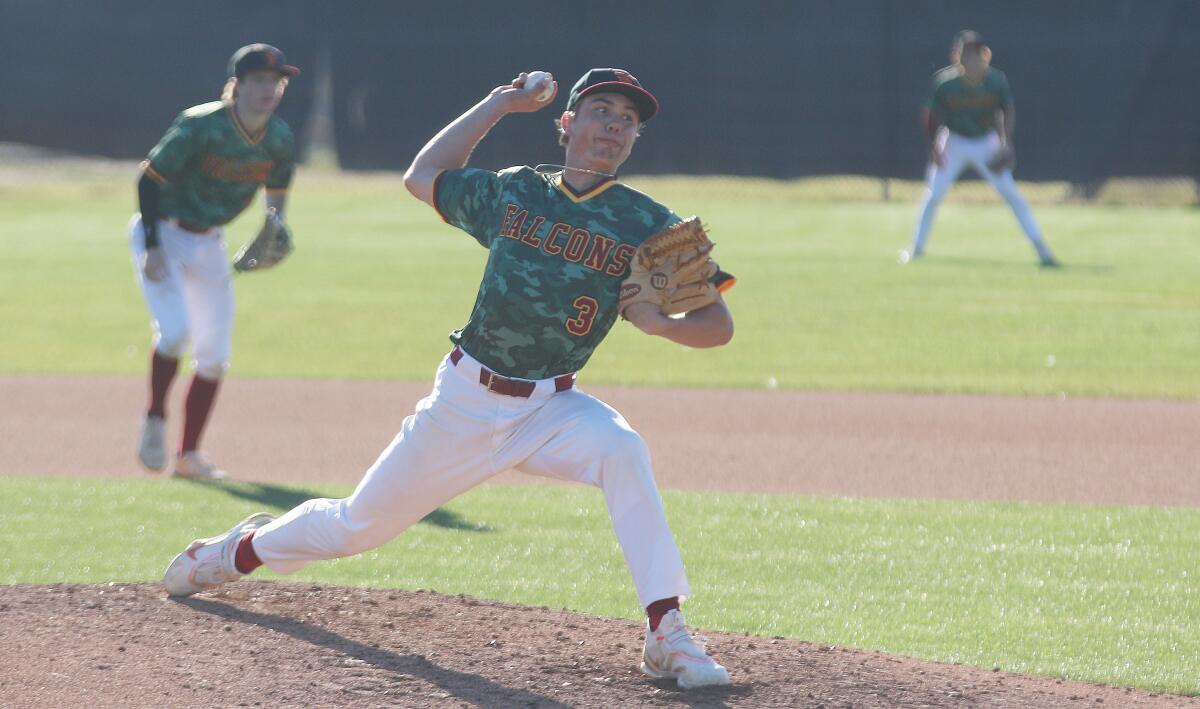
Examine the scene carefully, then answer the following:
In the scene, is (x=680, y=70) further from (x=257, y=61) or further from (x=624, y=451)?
(x=624, y=451)

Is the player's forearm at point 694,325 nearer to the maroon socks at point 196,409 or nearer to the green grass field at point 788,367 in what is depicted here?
the green grass field at point 788,367

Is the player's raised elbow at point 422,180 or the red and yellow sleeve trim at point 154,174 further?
the red and yellow sleeve trim at point 154,174

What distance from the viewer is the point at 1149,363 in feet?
38.3

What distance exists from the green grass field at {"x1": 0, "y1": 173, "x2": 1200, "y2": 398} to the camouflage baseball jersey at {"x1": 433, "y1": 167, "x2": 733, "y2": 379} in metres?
6.45

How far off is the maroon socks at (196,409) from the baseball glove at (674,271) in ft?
14.2

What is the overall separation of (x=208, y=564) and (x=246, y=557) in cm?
19

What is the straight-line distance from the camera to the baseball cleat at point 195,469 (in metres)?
8.14

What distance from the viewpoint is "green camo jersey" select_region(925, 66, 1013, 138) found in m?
16.2

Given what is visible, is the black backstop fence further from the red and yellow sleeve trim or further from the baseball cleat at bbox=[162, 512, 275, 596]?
the baseball cleat at bbox=[162, 512, 275, 596]

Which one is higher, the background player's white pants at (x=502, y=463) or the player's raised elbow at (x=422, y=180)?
the player's raised elbow at (x=422, y=180)

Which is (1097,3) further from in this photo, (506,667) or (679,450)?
(506,667)

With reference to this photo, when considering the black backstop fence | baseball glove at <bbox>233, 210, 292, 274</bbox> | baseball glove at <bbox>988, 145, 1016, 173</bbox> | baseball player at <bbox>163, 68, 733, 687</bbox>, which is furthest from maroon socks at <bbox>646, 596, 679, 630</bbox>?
the black backstop fence

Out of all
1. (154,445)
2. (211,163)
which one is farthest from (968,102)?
(154,445)

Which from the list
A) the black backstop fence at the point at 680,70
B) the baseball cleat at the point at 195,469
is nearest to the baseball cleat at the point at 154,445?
the baseball cleat at the point at 195,469
